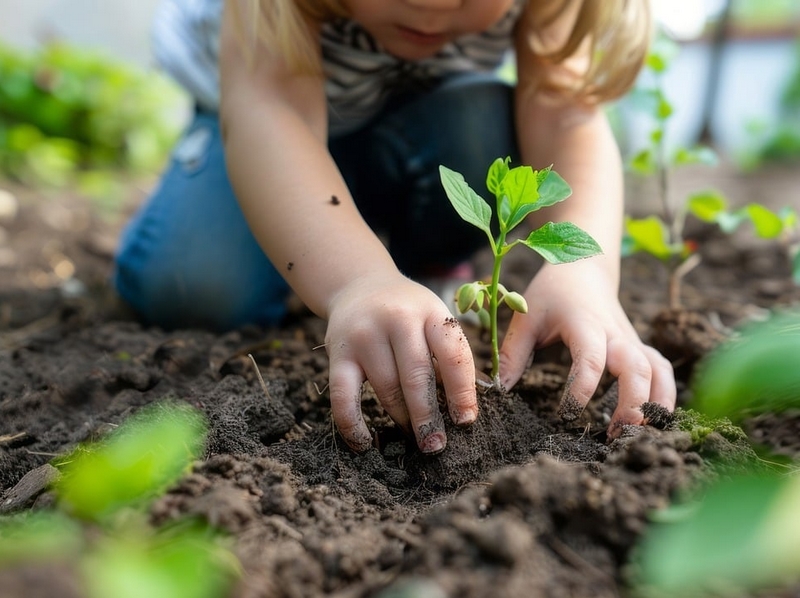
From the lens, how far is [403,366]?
0.91 m

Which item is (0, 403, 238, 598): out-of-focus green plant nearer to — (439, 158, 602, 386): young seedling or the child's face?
(439, 158, 602, 386): young seedling

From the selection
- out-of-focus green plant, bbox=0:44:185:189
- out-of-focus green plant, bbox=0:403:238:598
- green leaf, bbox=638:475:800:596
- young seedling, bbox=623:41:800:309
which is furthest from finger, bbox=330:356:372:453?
out-of-focus green plant, bbox=0:44:185:189

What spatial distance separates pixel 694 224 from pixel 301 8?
162 cm

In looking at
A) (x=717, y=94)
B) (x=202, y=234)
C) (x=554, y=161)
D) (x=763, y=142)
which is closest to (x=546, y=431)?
(x=554, y=161)

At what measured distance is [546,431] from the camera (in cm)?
104

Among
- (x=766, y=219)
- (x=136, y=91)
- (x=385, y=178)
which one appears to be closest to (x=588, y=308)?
(x=766, y=219)

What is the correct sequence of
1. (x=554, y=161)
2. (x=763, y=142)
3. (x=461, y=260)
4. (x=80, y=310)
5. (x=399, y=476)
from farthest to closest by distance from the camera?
(x=763, y=142)
(x=461, y=260)
(x=80, y=310)
(x=554, y=161)
(x=399, y=476)

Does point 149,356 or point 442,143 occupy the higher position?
point 442,143

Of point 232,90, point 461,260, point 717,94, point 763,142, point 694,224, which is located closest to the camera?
point 232,90

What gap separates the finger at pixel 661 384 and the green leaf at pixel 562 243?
0.91 ft

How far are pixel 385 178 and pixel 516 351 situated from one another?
90 cm

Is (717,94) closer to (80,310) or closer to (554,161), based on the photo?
(554,161)

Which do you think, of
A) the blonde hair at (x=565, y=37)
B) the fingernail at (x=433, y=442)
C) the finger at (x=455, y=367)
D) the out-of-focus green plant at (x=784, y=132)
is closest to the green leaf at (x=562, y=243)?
the finger at (x=455, y=367)

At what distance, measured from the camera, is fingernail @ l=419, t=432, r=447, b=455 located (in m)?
0.92
